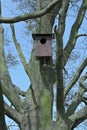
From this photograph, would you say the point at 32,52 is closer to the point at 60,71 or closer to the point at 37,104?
the point at 37,104

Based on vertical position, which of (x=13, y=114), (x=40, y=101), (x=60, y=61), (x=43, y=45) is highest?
(x=43, y=45)

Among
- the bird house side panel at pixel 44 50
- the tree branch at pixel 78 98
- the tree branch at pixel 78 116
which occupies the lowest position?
the tree branch at pixel 78 116

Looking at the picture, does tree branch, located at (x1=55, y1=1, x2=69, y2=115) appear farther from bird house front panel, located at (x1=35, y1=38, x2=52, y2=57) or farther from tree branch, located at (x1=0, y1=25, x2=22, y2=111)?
tree branch, located at (x1=0, y1=25, x2=22, y2=111)

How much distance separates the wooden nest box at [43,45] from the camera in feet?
21.0

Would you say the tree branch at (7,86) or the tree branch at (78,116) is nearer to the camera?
the tree branch at (78,116)

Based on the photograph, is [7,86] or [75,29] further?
[75,29]

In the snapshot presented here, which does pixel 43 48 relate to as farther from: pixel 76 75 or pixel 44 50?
pixel 76 75

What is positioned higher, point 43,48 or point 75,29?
point 75,29

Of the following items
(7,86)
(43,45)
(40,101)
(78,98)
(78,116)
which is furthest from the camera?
(78,98)

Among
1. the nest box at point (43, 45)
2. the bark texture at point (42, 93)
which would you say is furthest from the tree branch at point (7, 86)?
the nest box at point (43, 45)

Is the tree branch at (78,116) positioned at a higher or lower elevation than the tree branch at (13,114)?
lower

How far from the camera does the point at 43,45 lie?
21.4 feet

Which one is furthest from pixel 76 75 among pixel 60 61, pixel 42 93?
pixel 60 61

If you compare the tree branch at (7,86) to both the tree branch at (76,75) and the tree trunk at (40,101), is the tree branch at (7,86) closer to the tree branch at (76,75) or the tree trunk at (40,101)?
the tree trunk at (40,101)
